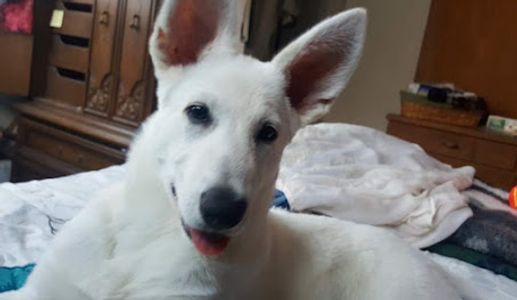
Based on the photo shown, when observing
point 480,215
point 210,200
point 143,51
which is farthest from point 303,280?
point 143,51

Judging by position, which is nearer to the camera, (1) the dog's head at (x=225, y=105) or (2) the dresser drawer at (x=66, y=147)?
(1) the dog's head at (x=225, y=105)

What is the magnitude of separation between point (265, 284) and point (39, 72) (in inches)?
98.2

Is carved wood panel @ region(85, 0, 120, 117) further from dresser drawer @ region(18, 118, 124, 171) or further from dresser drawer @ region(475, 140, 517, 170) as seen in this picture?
dresser drawer @ region(475, 140, 517, 170)

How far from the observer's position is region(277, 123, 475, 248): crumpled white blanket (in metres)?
1.42

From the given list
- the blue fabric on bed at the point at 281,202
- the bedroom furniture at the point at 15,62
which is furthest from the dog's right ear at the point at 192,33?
the bedroom furniture at the point at 15,62

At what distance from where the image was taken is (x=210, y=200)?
67 centimetres

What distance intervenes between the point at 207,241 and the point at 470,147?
2.61m

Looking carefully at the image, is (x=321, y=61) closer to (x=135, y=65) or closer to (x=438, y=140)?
(x=135, y=65)

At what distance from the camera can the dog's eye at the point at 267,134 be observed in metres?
0.79

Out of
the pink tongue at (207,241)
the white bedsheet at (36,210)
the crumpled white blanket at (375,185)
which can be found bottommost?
the white bedsheet at (36,210)

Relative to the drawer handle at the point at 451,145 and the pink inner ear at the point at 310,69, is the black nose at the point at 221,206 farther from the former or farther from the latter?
the drawer handle at the point at 451,145

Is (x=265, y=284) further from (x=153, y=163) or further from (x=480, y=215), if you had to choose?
(x=480, y=215)

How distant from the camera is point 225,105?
0.77 metres

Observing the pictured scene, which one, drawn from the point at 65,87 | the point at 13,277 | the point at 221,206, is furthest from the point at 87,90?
the point at 221,206
